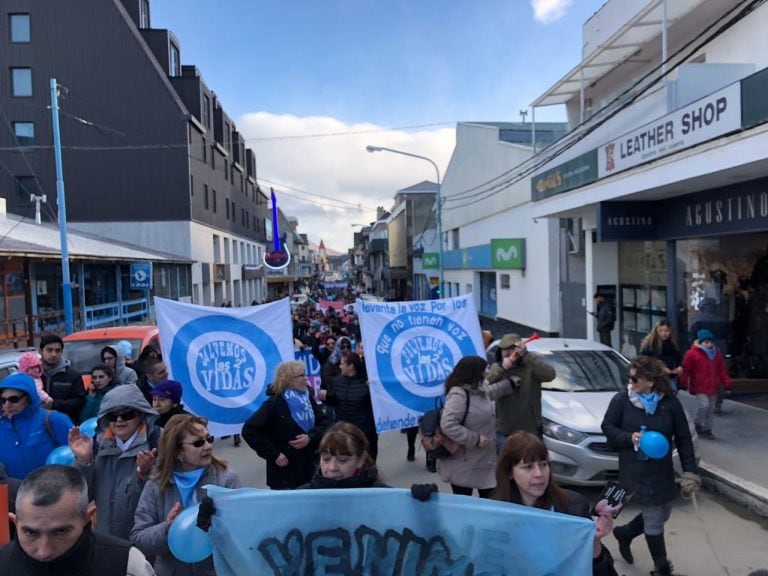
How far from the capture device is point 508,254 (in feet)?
74.0

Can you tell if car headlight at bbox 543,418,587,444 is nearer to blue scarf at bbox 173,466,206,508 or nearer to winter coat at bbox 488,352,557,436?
winter coat at bbox 488,352,557,436

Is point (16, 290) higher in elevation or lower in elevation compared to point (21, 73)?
lower

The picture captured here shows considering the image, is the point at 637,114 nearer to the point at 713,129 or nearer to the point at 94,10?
the point at 713,129

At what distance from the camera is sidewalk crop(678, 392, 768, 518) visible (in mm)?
5992

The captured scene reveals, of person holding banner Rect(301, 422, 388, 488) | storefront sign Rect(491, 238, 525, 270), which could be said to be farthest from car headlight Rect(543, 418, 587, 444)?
storefront sign Rect(491, 238, 525, 270)

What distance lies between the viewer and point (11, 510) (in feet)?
10.3

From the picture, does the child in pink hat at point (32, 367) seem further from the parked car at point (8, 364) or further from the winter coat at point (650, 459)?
the winter coat at point (650, 459)

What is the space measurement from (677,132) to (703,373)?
12.6 ft

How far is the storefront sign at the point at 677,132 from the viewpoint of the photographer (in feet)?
26.2

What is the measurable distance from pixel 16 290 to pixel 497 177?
1786 centimetres

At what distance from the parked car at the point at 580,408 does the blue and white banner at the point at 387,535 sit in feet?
11.9

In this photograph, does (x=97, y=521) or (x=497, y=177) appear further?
(x=497, y=177)

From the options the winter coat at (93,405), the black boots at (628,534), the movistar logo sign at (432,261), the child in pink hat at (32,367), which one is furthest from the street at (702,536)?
the movistar logo sign at (432,261)

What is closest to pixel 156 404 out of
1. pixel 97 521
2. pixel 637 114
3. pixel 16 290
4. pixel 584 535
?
pixel 97 521
